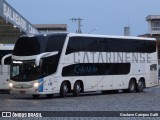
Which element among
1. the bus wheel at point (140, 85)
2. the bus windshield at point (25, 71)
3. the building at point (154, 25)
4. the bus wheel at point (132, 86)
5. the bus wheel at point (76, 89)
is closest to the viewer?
the bus windshield at point (25, 71)

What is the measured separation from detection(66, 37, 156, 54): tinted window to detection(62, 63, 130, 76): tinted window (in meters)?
0.91

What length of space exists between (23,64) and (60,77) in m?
2.23

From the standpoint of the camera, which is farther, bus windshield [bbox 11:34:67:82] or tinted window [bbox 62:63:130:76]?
tinted window [bbox 62:63:130:76]

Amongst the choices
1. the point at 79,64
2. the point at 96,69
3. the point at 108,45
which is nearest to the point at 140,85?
the point at 108,45

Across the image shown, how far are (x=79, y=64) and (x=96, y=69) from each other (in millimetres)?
1855

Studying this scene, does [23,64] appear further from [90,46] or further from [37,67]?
[90,46]

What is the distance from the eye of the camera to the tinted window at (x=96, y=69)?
32.1m

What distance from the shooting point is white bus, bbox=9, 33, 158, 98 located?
3017 cm

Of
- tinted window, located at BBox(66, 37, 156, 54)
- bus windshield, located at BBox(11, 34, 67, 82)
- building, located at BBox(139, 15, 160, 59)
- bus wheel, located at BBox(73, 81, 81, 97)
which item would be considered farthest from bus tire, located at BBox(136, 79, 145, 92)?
building, located at BBox(139, 15, 160, 59)

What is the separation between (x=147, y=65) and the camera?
3881 centimetres

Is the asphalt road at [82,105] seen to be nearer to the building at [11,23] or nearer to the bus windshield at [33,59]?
the bus windshield at [33,59]

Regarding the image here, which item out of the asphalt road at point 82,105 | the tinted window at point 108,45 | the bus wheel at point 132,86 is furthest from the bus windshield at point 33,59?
the bus wheel at point 132,86

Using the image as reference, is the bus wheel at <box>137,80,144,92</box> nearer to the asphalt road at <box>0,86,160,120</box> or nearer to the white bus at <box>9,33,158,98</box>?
the white bus at <box>9,33,158,98</box>

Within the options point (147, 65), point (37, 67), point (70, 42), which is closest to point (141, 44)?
point (147, 65)
